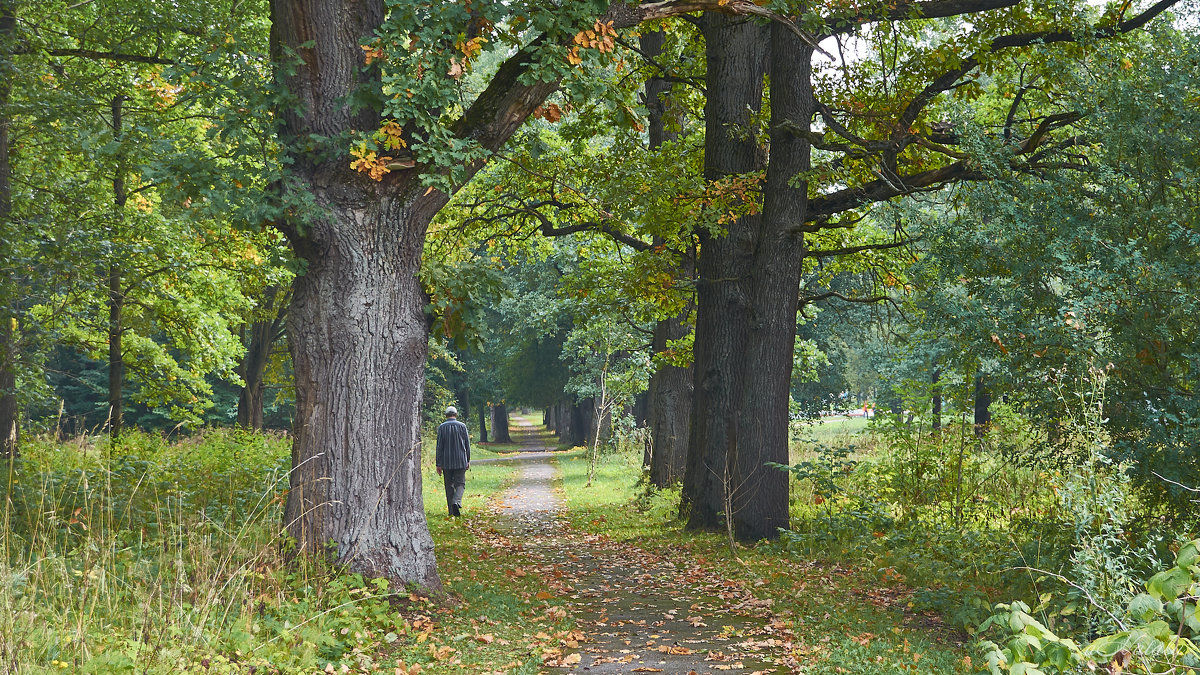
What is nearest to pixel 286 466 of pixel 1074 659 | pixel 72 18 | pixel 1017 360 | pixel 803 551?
pixel 803 551

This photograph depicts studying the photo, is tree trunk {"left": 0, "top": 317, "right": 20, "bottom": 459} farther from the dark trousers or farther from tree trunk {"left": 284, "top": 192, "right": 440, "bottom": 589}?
tree trunk {"left": 284, "top": 192, "right": 440, "bottom": 589}

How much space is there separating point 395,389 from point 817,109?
6.65 metres

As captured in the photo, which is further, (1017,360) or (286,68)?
(286,68)

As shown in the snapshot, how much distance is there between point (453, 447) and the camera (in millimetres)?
14391

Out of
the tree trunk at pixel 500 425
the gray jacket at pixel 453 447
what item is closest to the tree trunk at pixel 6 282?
the gray jacket at pixel 453 447

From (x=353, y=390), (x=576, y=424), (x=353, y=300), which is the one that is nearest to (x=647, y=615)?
(x=353, y=390)

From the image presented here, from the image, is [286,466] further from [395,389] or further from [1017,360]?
[1017,360]

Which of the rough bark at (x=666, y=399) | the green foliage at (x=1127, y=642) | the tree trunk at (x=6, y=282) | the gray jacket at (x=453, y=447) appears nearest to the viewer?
the green foliage at (x=1127, y=642)

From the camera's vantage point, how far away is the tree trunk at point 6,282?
11.2 meters

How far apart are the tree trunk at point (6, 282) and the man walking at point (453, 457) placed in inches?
229

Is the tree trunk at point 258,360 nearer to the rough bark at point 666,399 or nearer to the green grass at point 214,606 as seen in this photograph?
the rough bark at point 666,399

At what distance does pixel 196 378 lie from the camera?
19828 mm

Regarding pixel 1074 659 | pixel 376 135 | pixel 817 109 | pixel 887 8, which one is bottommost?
pixel 1074 659

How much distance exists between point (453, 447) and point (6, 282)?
6442mm
